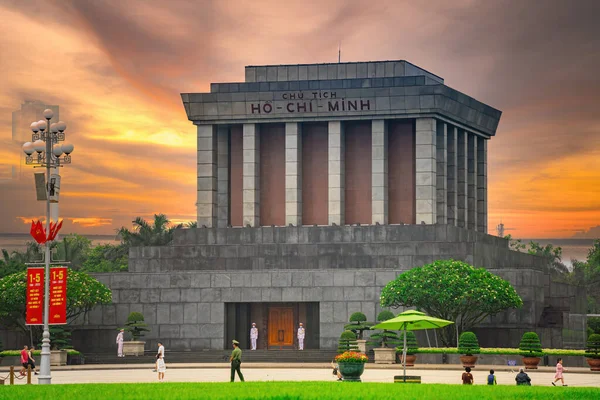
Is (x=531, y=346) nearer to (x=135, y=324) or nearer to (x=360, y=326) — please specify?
(x=360, y=326)

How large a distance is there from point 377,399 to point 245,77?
48162mm

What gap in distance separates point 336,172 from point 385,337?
16064 millimetres

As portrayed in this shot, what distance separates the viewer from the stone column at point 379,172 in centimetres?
7162

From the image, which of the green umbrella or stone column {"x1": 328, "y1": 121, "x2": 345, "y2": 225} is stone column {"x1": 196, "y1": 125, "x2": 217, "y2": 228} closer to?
stone column {"x1": 328, "y1": 121, "x2": 345, "y2": 225}

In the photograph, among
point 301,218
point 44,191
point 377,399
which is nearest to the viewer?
point 377,399

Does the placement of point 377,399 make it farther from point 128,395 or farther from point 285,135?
point 285,135

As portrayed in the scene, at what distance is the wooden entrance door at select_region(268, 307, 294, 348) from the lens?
68.2 meters

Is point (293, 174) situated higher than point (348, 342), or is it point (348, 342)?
point (293, 174)

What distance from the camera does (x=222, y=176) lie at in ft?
247

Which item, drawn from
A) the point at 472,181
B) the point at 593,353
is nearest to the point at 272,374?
the point at 593,353

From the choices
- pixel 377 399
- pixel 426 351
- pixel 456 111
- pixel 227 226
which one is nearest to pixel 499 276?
pixel 426 351

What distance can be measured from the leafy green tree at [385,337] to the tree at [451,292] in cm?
62

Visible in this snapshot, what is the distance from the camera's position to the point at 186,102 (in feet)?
245

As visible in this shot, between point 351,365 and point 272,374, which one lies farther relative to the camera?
point 272,374
